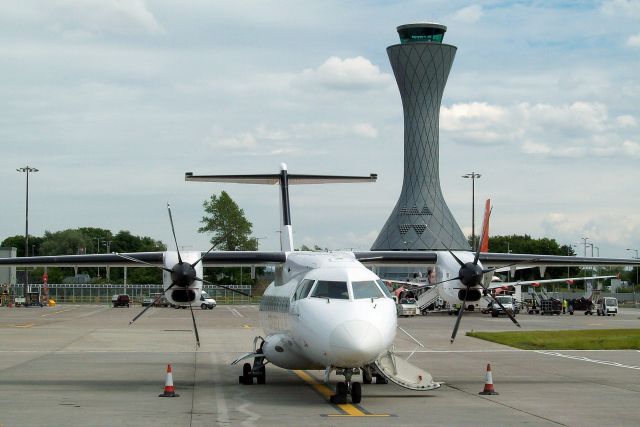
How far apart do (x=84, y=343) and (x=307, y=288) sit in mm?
20228

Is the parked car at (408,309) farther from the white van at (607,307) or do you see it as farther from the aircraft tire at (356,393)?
the aircraft tire at (356,393)

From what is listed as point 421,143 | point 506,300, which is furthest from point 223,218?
point 506,300

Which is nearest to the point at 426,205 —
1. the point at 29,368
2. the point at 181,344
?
the point at 181,344

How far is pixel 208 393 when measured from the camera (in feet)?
66.7

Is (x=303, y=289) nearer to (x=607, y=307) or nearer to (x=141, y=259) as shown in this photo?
(x=141, y=259)

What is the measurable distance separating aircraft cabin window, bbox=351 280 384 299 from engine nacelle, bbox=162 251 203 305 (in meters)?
5.02

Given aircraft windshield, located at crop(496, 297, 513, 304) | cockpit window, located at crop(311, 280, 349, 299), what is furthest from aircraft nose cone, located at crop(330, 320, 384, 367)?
aircraft windshield, located at crop(496, 297, 513, 304)

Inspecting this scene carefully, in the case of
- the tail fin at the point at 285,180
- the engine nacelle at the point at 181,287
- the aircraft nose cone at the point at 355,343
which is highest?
the tail fin at the point at 285,180

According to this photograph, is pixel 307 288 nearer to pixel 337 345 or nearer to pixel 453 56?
pixel 337 345

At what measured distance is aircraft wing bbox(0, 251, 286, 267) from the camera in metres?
23.2

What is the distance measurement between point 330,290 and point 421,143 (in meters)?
140

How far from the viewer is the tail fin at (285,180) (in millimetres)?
27391

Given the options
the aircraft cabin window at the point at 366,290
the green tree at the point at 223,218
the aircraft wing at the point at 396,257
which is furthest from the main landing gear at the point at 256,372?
the green tree at the point at 223,218

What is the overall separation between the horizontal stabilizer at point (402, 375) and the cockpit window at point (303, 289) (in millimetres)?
1993
